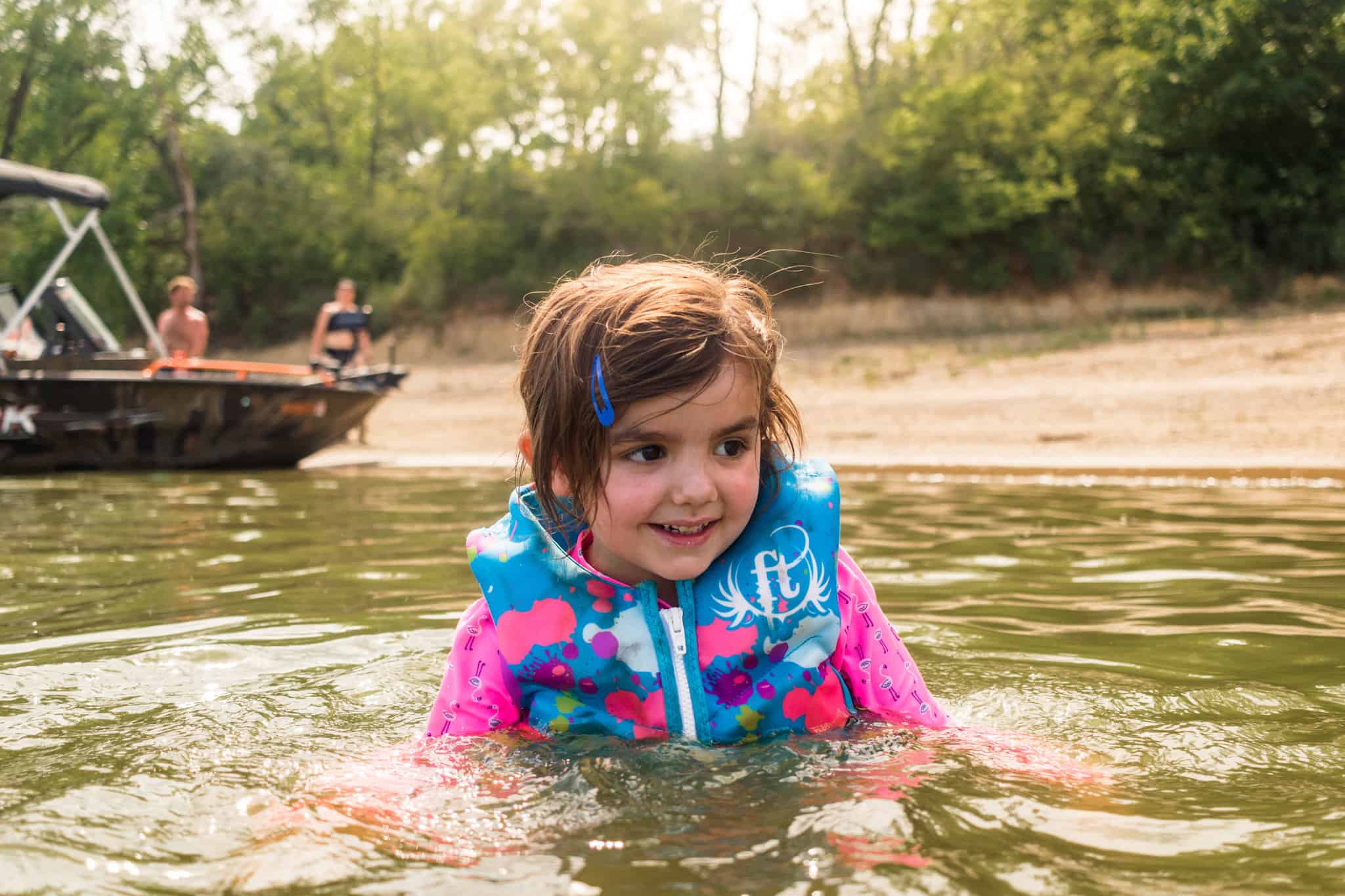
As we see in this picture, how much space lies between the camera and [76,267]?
100 ft

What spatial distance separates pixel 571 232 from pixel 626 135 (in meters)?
2.61

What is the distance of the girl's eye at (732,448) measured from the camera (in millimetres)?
2443

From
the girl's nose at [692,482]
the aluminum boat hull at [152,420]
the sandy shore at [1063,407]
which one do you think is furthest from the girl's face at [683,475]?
the aluminum boat hull at [152,420]

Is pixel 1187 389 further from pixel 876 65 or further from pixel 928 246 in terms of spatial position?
pixel 876 65

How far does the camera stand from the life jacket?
2.65m

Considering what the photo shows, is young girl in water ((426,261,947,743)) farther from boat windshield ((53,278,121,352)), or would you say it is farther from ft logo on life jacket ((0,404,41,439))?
boat windshield ((53,278,121,352))

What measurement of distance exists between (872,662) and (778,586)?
14.2 inches

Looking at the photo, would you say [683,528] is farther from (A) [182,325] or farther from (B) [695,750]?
(A) [182,325]

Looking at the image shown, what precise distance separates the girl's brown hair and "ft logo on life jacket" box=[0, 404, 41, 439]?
388 inches

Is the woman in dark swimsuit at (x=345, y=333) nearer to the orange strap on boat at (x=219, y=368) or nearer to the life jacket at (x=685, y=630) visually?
the orange strap on boat at (x=219, y=368)

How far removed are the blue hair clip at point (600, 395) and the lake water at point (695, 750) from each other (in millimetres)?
666

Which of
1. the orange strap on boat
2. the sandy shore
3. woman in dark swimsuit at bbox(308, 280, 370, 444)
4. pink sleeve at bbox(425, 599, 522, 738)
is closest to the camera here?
pink sleeve at bbox(425, 599, 522, 738)

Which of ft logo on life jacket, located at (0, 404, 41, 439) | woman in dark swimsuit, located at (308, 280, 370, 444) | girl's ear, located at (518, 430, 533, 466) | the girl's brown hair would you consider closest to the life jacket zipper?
the girl's brown hair

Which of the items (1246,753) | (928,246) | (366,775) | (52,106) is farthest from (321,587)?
(52,106)
